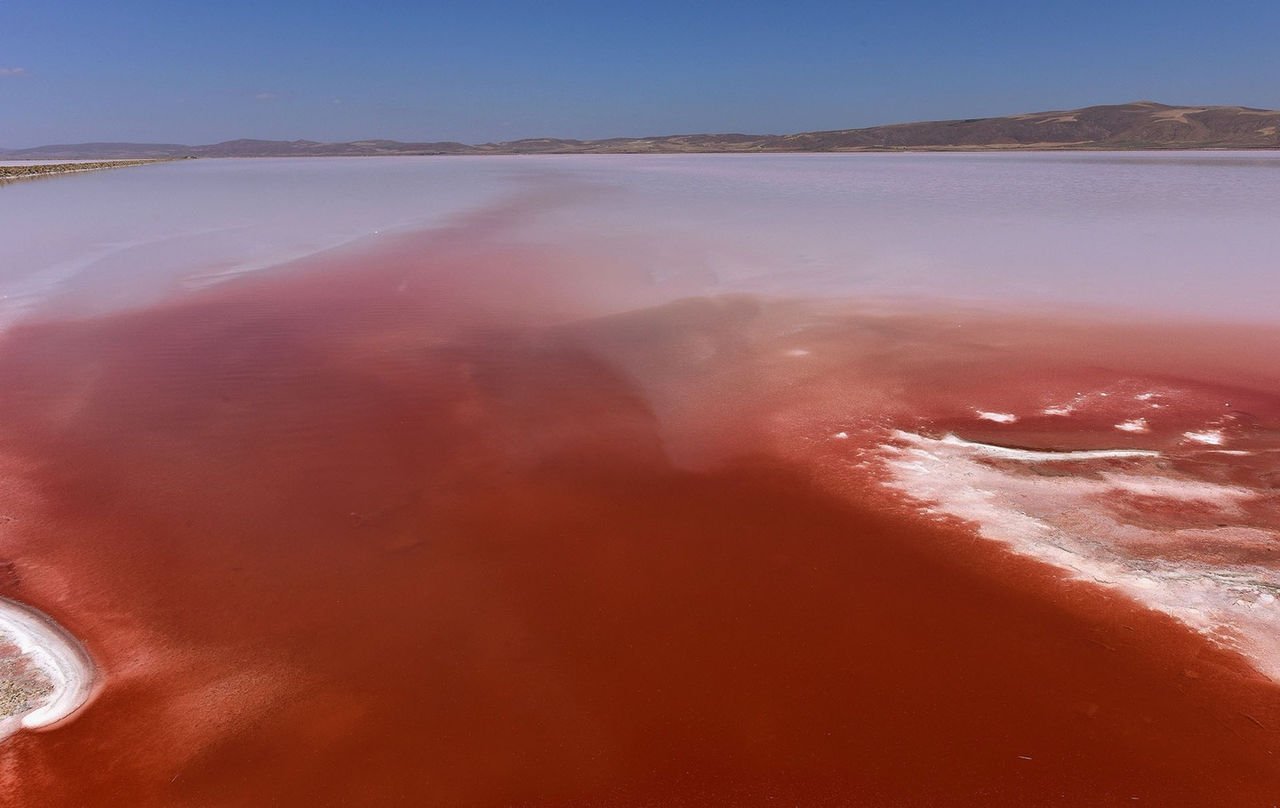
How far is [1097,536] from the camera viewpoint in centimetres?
473

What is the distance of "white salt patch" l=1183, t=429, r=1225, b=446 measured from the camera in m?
6.02

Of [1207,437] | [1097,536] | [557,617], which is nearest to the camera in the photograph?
[557,617]

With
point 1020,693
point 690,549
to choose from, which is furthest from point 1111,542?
point 690,549

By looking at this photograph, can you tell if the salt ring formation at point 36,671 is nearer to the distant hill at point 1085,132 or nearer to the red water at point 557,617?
the red water at point 557,617

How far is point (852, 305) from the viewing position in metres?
10.8

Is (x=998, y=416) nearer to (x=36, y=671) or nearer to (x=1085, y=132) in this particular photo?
(x=36, y=671)

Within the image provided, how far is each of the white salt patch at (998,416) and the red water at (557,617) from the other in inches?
22.4

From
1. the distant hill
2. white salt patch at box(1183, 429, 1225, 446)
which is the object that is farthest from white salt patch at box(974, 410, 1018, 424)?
the distant hill

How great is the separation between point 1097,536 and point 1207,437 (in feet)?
7.53

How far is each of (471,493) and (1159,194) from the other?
29231 mm

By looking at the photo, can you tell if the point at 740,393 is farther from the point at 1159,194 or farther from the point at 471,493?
the point at 1159,194

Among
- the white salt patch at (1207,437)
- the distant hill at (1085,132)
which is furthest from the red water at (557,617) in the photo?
the distant hill at (1085,132)

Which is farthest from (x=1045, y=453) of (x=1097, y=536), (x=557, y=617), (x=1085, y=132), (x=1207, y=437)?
(x=1085, y=132)

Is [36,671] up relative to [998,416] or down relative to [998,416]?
down
